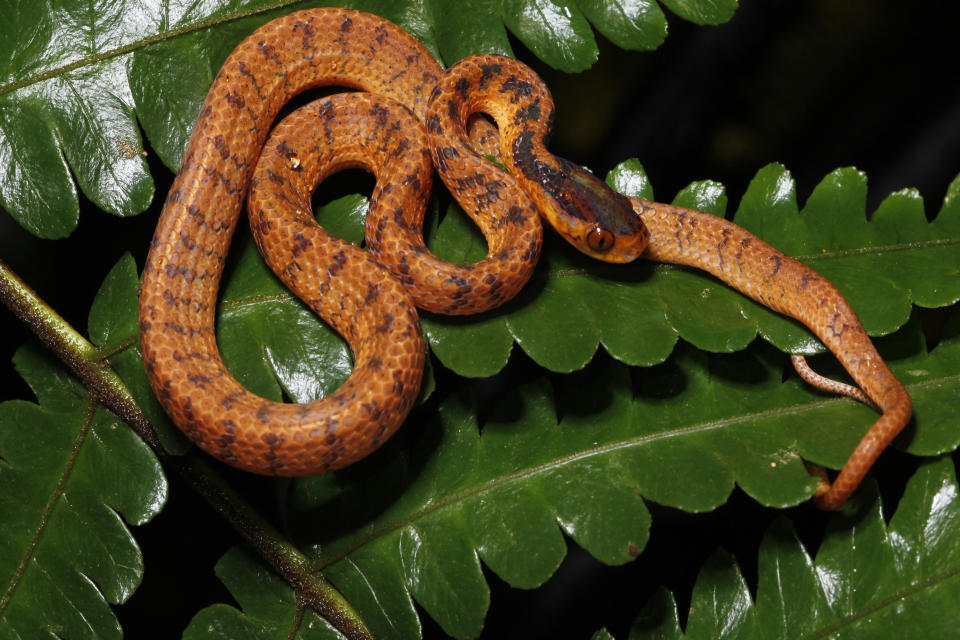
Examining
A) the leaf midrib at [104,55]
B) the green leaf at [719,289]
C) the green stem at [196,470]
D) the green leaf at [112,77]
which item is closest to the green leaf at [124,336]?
the green stem at [196,470]

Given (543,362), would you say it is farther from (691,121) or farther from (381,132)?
(691,121)

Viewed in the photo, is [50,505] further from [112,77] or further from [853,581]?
[853,581]

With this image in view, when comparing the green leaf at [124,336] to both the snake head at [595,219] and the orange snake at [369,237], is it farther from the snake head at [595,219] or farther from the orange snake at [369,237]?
the snake head at [595,219]

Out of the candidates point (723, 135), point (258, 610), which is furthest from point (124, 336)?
point (723, 135)

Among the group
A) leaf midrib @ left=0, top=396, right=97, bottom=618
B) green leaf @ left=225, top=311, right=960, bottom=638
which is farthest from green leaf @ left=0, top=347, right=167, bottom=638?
green leaf @ left=225, top=311, right=960, bottom=638

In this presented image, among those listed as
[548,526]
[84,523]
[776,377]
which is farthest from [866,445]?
[84,523]
